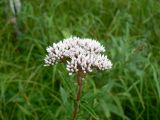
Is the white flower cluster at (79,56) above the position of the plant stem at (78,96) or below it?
above

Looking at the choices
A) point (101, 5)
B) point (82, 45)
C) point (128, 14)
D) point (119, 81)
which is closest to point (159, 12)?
point (128, 14)

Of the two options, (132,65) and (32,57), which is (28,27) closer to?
(32,57)

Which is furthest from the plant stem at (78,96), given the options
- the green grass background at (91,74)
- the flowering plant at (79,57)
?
the green grass background at (91,74)

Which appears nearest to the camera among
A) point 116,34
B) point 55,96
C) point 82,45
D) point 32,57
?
point 82,45

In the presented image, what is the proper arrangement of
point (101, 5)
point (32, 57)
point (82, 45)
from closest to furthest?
point (82, 45), point (32, 57), point (101, 5)

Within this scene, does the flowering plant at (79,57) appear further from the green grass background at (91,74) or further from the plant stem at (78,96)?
the green grass background at (91,74)

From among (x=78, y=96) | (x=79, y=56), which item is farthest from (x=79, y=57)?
(x=78, y=96)

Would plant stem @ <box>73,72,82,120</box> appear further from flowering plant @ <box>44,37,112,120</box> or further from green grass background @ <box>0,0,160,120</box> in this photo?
green grass background @ <box>0,0,160,120</box>
